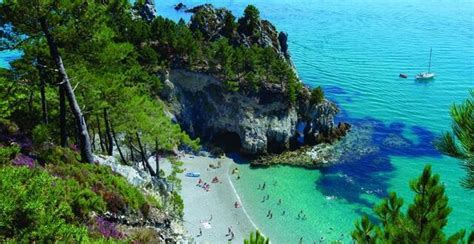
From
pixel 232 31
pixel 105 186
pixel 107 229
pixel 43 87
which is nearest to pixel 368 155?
pixel 232 31

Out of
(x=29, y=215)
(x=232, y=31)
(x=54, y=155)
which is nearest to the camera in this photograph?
(x=29, y=215)

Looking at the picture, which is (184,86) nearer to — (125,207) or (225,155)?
(225,155)

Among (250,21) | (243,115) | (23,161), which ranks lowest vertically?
(23,161)

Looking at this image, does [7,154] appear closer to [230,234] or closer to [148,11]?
[230,234]

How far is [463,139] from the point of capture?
802cm

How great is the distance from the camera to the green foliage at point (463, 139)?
7.91 meters

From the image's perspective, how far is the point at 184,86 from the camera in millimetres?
57812

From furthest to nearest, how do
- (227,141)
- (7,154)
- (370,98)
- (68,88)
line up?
(370,98)
(227,141)
(68,88)
(7,154)

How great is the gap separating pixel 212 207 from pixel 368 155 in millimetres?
23915

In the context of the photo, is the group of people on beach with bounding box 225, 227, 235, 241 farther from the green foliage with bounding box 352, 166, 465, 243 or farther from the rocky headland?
the green foliage with bounding box 352, 166, 465, 243

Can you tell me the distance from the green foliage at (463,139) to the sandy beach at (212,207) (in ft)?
103

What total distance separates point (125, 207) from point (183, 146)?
128ft

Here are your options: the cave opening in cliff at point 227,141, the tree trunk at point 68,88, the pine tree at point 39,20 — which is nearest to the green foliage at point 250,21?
the cave opening in cliff at point 227,141

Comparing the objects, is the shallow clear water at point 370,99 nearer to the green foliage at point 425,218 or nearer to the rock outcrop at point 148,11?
the green foliage at point 425,218
